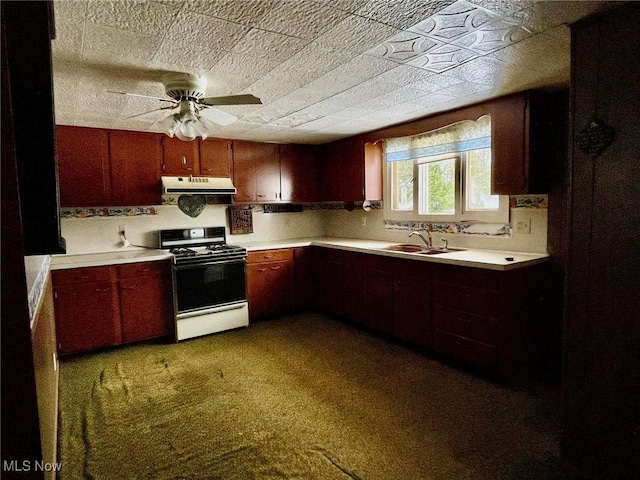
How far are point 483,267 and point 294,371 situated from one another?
165 centimetres

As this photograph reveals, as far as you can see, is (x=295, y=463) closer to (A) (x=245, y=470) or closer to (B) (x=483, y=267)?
(A) (x=245, y=470)

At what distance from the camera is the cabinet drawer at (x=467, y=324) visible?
2.75 meters

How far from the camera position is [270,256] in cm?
434

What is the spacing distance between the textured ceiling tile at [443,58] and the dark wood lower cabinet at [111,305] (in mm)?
2930

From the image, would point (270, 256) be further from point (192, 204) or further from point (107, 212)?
point (107, 212)

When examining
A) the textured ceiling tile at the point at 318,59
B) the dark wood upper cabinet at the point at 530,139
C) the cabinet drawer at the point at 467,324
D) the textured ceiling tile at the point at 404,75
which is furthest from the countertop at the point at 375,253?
the textured ceiling tile at the point at 318,59

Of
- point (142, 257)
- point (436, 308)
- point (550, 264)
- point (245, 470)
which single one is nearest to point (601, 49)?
point (550, 264)

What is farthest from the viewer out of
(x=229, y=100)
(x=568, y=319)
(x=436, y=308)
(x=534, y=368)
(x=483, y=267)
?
(x=436, y=308)

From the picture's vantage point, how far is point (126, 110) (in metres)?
3.04

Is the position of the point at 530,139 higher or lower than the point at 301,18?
lower

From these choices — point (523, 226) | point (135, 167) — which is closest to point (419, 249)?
point (523, 226)

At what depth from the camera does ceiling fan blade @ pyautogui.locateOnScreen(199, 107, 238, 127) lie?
8.13 ft

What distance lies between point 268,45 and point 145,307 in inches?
110

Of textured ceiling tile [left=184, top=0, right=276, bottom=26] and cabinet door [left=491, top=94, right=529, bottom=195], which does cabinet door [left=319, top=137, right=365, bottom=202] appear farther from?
textured ceiling tile [left=184, top=0, right=276, bottom=26]
